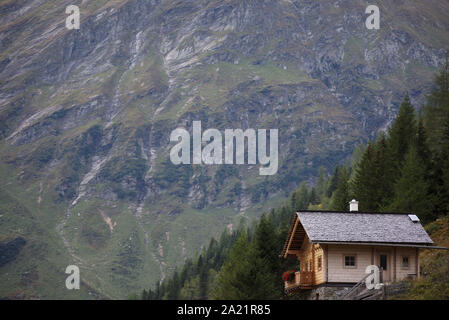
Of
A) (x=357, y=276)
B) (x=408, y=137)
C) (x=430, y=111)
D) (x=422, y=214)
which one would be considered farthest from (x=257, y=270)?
(x=430, y=111)

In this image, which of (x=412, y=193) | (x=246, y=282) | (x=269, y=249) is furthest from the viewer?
(x=412, y=193)

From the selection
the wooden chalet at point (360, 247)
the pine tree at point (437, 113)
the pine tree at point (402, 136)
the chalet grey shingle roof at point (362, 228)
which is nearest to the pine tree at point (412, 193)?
the pine tree at point (402, 136)

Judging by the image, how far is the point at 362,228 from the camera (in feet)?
197

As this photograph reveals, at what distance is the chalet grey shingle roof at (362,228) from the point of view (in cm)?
5869

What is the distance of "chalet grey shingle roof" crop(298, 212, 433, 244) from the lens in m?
58.7

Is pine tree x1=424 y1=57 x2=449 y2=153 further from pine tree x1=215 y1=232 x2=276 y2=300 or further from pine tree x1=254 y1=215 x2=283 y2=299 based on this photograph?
pine tree x1=215 y1=232 x2=276 y2=300

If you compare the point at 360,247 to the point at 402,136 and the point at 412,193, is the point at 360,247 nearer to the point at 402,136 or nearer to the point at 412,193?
the point at 412,193

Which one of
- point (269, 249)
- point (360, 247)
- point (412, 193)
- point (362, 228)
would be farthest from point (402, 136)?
point (360, 247)

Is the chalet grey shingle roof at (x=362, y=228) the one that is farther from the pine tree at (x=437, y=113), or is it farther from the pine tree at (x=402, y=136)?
the pine tree at (x=437, y=113)

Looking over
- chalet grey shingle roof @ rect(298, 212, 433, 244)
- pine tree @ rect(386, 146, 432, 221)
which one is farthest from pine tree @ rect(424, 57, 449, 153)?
chalet grey shingle roof @ rect(298, 212, 433, 244)

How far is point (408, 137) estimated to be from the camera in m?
97.4

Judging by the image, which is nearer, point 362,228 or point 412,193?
point 362,228
